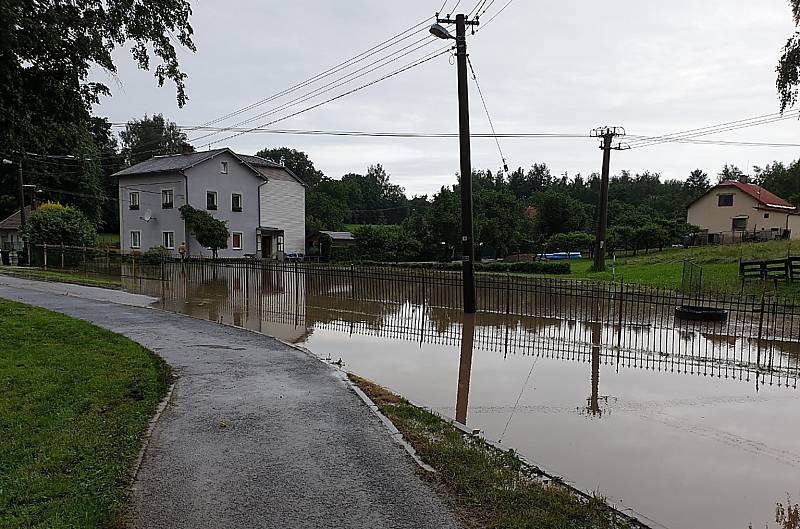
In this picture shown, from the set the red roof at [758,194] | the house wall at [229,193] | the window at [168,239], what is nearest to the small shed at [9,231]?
the window at [168,239]

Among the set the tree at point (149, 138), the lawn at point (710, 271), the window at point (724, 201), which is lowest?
the lawn at point (710, 271)

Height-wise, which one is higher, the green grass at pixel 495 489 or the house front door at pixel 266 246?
the house front door at pixel 266 246

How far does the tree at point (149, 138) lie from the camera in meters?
81.1

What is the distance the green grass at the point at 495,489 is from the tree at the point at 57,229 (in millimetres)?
34440

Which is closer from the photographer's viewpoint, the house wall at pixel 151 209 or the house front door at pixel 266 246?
Result: the house wall at pixel 151 209

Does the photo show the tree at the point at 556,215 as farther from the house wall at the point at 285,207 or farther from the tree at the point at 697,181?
the tree at the point at 697,181

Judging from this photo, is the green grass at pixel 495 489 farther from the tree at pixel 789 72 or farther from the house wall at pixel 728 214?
the house wall at pixel 728 214

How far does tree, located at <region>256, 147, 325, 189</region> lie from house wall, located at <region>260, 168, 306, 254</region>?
1380 inches

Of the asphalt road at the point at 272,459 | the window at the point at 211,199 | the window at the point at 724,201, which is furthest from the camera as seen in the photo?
the window at the point at 724,201

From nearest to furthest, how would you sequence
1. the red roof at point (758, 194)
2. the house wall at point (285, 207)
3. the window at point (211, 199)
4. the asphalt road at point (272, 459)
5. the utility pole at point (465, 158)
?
the asphalt road at point (272, 459)
the utility pole at point (465, 158)
the window at point (211, 199)
the house wall at point (285, 207)
the red roof at point (758, 194)

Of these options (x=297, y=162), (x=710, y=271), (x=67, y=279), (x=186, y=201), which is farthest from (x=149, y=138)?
(x=710, y=271)

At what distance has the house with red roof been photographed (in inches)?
2013

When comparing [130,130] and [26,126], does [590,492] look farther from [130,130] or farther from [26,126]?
[130,130]

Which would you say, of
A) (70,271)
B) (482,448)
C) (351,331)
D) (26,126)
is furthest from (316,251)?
(482,448)
